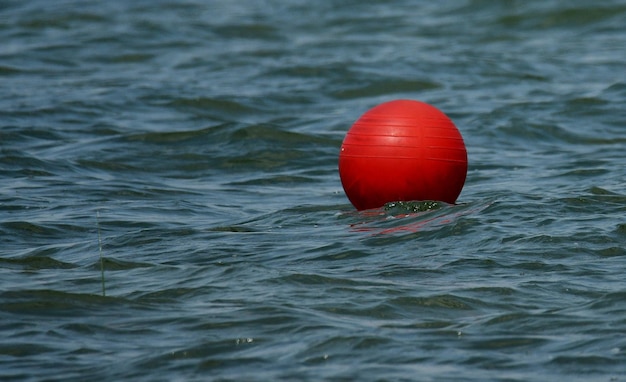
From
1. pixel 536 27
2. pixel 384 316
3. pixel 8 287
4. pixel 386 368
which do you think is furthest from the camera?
pixel 536 27

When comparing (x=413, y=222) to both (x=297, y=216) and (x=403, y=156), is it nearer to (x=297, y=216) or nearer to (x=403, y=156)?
(x=403, y=156)

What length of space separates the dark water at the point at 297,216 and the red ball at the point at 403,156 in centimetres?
20

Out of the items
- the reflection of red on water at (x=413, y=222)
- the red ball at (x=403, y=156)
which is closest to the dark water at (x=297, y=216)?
the reflection of red on water at (x=413, y=222)

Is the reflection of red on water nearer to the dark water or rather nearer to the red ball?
the dark water

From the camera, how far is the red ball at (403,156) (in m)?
9.33

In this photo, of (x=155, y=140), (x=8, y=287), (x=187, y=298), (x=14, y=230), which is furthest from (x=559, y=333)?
(x=155, y=140)

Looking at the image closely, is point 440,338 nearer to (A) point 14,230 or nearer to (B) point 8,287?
(B) point 8,287

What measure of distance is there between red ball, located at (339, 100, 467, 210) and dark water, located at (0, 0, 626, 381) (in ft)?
0.67

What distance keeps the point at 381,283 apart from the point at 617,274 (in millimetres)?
1594

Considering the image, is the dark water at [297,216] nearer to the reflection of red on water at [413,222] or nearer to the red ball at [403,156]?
the reflection of red on water at [413,222]

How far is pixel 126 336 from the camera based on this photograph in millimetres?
6559

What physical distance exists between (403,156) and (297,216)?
1.25 metres

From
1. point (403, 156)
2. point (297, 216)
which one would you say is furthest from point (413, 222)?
point (297, 216)

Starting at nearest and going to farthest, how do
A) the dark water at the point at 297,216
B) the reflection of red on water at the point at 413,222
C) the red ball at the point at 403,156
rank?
1. the dark water at the point at 297,216
2. the reflection of red on water at the point at 413,222
3. the red ball at the point at 403,156
